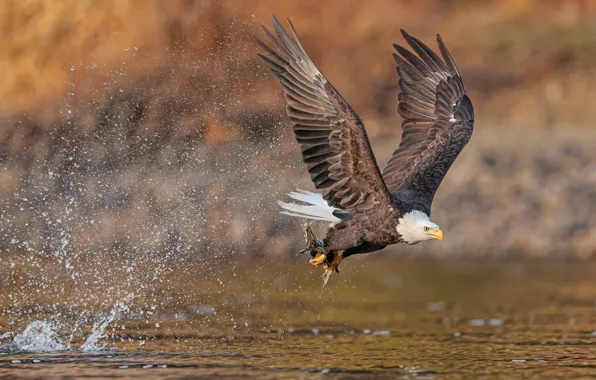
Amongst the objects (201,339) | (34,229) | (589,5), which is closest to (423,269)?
(34,229)

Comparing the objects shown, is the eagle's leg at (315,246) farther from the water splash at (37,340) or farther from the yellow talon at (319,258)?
the water splash at (37,340)

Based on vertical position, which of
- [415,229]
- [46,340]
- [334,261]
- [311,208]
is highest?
[311,208]

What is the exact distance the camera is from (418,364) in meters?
8.85

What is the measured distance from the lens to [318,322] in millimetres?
10945

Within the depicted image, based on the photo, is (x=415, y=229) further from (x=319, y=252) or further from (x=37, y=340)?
(x=37, y=340)

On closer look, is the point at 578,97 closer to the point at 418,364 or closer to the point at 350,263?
the point at 350,263

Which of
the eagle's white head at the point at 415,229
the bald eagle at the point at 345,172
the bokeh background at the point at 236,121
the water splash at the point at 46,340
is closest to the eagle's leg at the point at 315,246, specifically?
the bald eagle at the point at 345,172

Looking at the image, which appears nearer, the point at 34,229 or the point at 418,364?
the point at 418,364

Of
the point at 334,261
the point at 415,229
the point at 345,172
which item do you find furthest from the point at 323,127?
the point at 334,261

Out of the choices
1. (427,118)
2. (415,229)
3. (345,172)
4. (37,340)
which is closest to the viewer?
(345,172)

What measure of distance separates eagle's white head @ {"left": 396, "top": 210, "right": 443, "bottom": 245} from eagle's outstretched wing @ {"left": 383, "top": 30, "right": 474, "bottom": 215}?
2.82 ft

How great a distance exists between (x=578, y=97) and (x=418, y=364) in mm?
11613

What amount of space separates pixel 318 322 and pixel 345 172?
2.24 meters

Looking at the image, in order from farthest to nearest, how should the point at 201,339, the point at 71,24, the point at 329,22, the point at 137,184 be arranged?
the point at 329,22, the point at 71,24, the point at 137,184, the point at 201,339
